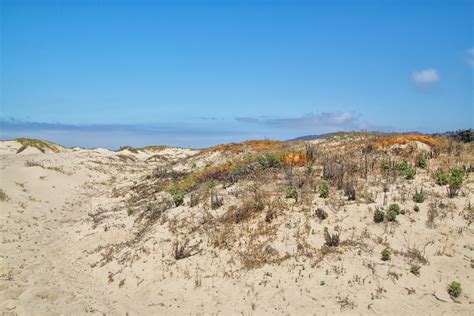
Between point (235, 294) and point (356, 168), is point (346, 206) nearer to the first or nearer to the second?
point (356, 168)

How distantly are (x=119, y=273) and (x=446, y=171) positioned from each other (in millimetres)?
11789

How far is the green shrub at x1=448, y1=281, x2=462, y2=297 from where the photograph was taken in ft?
26.4

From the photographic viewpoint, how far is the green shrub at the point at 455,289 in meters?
→ 8.05

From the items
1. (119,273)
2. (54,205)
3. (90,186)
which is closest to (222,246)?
(119,273)

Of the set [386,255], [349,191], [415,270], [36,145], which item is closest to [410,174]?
[349,191]

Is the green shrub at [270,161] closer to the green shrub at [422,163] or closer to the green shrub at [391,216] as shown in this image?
the green shrub at [422,163]

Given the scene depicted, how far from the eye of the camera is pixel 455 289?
8078 mm

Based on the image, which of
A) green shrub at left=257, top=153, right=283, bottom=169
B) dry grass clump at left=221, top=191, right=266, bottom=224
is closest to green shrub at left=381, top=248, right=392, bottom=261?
dry grass clump at left=221, top=191, right=266, bottom=224

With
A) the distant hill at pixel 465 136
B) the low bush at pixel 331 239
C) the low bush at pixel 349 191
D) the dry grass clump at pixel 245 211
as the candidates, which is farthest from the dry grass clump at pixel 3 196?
the distant hill at pixel 465 136

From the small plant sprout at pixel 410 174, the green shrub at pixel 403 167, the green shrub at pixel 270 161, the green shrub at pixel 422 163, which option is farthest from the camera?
the green shrub at pixel 270 161

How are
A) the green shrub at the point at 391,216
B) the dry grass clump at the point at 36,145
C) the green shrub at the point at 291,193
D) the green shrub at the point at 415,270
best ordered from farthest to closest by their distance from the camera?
the dry grass clump at the point at 36,145 < the green shrub at the point at 291,193 < the green shrub at the point at 391,216 < the green shrub at the point at 415,270

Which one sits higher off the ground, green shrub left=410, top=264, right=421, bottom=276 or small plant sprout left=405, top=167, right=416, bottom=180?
small plant sprout left=405, top=167, right=416, bottom=180

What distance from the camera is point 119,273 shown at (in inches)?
431

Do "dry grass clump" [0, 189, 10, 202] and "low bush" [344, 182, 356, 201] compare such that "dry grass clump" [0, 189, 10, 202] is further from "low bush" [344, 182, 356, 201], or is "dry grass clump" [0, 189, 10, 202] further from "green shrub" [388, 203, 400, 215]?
"green shrub" [388, 203, 400, 215]
